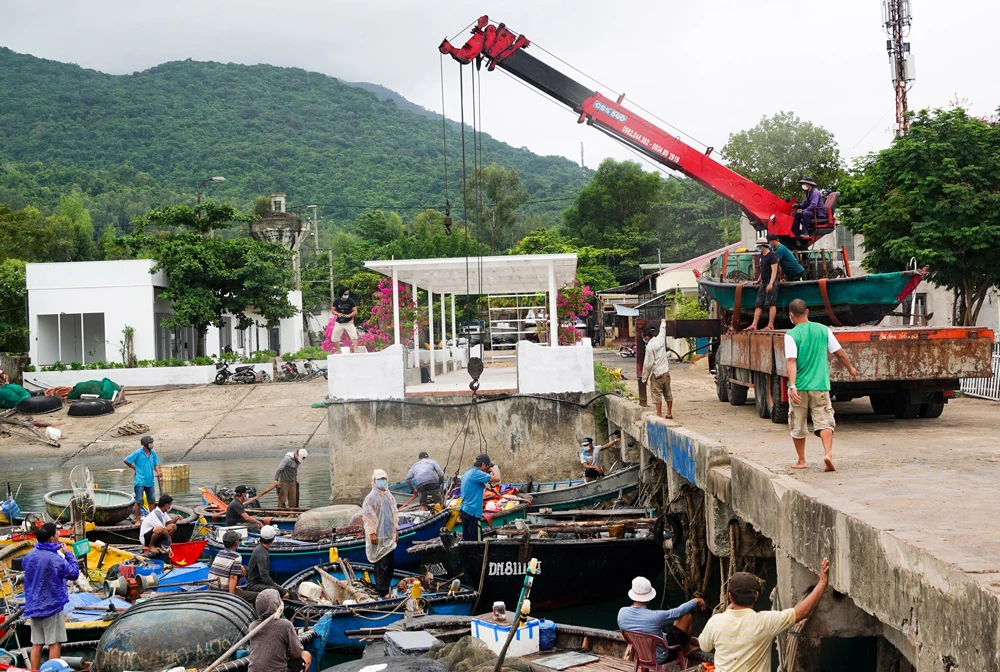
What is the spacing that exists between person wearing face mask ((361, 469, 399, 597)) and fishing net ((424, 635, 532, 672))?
3.40 metres

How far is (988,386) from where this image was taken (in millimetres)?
19188

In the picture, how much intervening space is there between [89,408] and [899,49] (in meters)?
32.2

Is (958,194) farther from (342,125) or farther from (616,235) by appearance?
(342,125)

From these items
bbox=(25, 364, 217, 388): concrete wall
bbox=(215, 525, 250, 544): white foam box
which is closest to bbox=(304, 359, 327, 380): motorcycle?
bbox=(25, 364, 217, 388): concrete wall

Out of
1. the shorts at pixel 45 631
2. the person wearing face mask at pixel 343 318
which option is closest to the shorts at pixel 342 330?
the person wearing face mask at pixel 343 318

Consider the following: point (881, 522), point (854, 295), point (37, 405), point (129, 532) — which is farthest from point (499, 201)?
point (881, 522)

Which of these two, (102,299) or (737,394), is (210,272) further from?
(737,394)

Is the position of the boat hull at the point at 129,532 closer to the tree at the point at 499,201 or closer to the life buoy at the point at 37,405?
the life buoy at the point at 37,405

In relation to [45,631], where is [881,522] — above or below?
above

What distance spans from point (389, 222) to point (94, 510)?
69118 mm

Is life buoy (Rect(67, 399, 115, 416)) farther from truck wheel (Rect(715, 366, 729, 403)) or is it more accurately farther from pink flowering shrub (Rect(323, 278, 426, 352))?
truck wheel (Rect(715, 366, 729, 403))

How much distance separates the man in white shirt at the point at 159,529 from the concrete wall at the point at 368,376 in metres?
5.30

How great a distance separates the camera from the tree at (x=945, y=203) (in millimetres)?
22344

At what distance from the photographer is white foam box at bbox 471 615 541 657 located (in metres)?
9.78
